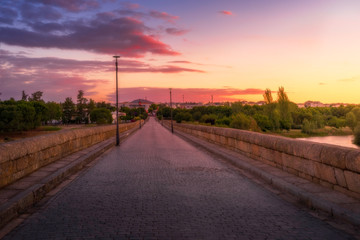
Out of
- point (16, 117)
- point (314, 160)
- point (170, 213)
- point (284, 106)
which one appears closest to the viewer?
point (170, 213)

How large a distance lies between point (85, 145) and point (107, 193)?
35.5 ft

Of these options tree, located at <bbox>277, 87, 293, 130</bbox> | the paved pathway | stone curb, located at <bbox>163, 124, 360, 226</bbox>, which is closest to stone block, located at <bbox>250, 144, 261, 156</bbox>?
stone curb, located at <bbox>163, 124, 360, 226</bbox>

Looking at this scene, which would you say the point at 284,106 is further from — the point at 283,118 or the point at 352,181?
the point at 352,181

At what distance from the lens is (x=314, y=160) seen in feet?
22.5

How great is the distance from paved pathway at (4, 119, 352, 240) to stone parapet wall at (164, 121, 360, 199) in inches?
45.0

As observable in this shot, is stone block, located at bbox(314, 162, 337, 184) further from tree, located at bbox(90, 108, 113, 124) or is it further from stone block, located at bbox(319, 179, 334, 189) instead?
tree, located at bbox(90, 108, 113, 124)

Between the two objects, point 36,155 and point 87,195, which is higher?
point 36,155

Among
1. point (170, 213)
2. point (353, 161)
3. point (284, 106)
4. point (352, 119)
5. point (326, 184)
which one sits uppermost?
point (284, 106)

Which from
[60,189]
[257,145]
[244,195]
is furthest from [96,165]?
[244,195]

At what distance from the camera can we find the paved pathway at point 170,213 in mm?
4355

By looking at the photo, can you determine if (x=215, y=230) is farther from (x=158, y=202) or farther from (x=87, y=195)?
(x=87, y=195)

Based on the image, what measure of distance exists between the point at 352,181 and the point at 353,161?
15.6 inches

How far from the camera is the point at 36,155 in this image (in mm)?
9102

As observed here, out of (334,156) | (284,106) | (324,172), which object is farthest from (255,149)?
(284,106)
